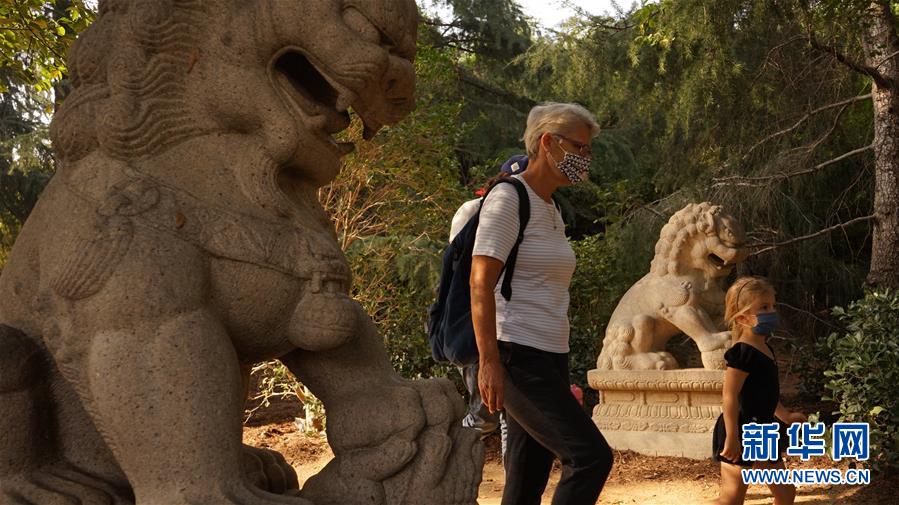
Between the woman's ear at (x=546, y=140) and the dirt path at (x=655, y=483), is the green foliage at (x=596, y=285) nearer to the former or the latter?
the dirt path at (x=655, y=483)

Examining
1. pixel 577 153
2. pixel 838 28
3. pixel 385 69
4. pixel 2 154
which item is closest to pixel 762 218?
pixel 838 28

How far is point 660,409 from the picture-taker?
23.4 feet

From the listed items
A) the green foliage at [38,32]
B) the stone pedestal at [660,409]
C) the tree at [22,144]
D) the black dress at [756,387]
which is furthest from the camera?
the tree at [22,144]

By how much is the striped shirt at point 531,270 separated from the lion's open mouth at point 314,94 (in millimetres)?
702

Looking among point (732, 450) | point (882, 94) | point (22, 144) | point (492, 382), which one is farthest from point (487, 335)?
point (22, 144)

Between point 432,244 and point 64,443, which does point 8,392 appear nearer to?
point 64,443

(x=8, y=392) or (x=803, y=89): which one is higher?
(x=803, y=89)

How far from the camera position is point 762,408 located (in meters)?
4.05

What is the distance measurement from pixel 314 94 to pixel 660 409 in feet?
18.5

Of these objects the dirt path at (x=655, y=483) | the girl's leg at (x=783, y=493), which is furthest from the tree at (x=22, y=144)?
the girl's leg at (x=783, y=493)

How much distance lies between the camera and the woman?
264cm

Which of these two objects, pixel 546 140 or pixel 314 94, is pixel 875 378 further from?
pixel 314 94

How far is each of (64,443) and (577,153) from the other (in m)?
1.73

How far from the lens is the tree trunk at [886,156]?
7.77 m
